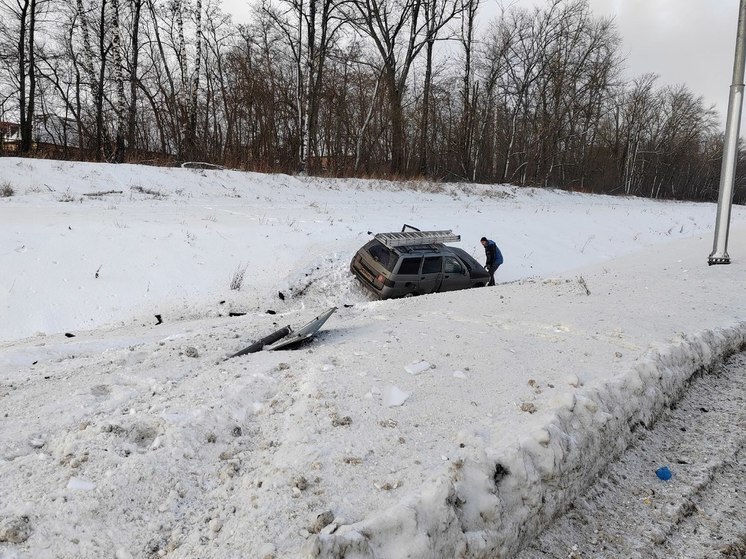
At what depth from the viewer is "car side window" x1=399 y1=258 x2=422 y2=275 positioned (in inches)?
414

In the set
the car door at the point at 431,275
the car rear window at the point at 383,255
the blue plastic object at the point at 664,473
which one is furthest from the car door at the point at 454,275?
the blue plastic object at the point at 664,473

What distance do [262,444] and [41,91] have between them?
36.5m

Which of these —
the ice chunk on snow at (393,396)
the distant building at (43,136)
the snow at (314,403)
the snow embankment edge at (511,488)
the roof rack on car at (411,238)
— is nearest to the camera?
the snow embankment edge at (511,488)

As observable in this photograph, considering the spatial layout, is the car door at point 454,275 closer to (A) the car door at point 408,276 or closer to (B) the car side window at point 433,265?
(B) the car side window at point 433,265

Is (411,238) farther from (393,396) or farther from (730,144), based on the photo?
(730,144)

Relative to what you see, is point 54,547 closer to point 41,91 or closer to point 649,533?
point 649,533

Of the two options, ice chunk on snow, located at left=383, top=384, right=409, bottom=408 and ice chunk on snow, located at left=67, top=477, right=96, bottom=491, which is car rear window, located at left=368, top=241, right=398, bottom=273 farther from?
ice chunk on snow, located at left=67, top=477, right=96, bottom=491

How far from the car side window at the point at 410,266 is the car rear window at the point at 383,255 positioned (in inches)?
7.3

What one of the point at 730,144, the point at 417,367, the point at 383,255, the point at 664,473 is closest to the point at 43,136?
the point at 383,255

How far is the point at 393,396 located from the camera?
4.24 meters

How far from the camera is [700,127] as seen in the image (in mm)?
57750

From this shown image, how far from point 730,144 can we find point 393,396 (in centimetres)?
1091

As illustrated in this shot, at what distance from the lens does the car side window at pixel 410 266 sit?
10.5 meters

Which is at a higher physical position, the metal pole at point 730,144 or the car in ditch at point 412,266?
the metal pole at point 730,144
